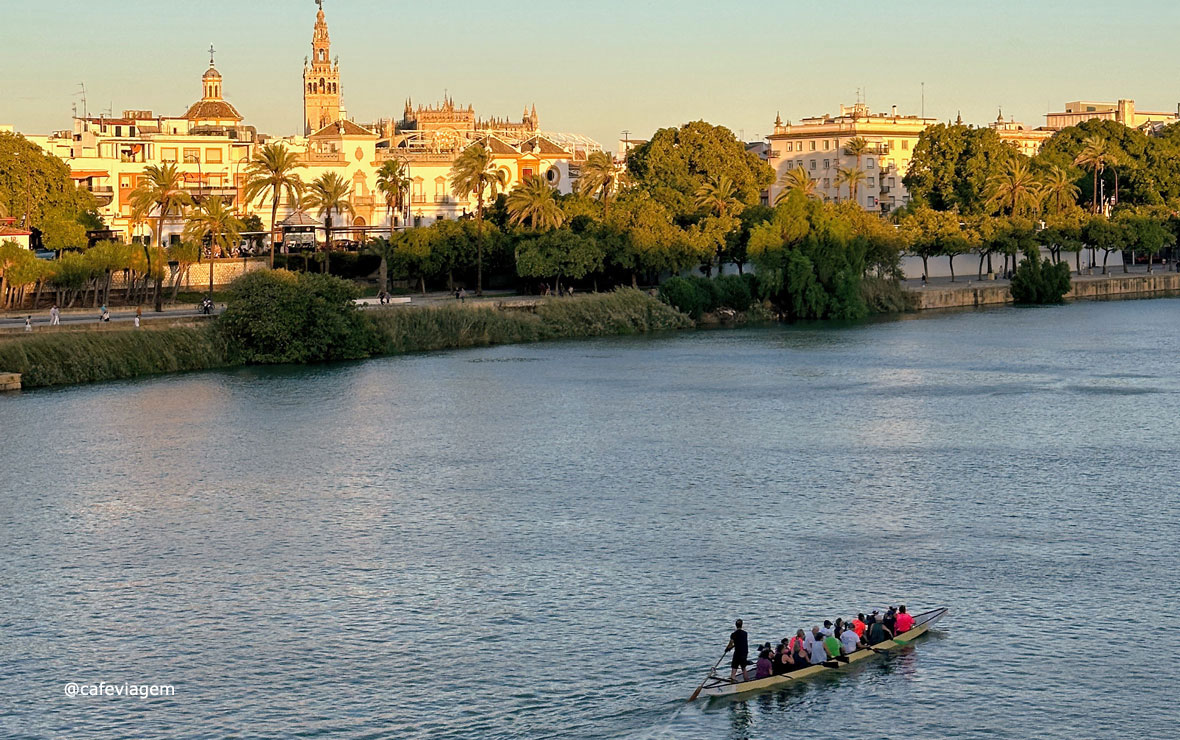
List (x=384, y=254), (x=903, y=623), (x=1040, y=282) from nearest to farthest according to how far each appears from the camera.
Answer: (x=903, y=623)
(x=384, y=254)
(x=1040, y=282)

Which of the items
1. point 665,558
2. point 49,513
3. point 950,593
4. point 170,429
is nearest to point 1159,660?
point 950,593

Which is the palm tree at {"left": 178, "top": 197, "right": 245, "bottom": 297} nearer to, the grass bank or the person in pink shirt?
the grass bank

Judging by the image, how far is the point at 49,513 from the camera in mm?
42312

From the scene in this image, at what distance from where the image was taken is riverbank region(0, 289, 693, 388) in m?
67.4

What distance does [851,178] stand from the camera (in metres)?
136

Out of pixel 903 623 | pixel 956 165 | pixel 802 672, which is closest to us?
pixel 802 672

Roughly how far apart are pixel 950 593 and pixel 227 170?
106m

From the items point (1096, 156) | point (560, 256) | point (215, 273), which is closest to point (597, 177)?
point (560, 256)

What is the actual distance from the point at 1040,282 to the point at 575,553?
79.6m

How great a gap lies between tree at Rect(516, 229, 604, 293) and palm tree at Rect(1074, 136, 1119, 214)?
57177mm

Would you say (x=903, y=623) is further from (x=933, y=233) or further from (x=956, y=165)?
(x=956, y=165)

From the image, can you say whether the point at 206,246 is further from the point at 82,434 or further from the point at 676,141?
the point at 82,434

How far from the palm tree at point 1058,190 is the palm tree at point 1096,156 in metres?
5.73

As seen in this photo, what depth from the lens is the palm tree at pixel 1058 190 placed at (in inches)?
4887
